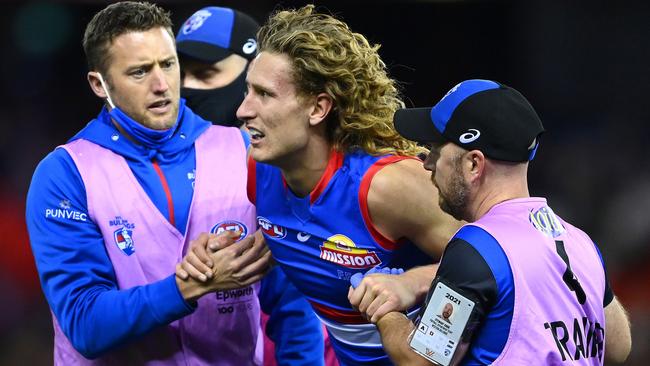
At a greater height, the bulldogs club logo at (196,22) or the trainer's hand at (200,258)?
the bulldogs club logo at (196,22)

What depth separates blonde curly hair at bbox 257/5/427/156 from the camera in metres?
3.50

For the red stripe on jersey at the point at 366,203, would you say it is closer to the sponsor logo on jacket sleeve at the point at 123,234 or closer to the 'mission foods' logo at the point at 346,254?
the 'mission foods' logo at the point at 346,254

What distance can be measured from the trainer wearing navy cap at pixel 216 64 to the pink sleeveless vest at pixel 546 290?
2080 mm

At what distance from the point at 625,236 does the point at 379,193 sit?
5666mm

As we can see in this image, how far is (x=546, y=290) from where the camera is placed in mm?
2830

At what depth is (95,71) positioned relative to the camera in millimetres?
3768

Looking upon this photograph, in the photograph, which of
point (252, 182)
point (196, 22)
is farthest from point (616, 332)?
point (196, 22)

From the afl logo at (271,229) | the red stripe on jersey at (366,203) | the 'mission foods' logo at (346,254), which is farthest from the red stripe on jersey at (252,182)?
the red stripe on jersey at (366,203)

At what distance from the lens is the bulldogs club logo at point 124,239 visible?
139 inches

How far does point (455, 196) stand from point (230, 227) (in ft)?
3.30

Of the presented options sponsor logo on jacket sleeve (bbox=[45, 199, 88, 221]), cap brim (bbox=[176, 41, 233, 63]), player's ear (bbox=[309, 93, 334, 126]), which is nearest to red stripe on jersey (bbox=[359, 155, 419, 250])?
player's ear (bbox=[309, 93, 334, 126])

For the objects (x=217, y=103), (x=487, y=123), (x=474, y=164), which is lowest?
(x=217, y=103)

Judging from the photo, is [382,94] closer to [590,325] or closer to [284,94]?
[284,94]

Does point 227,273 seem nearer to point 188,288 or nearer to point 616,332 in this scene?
point 188,288
